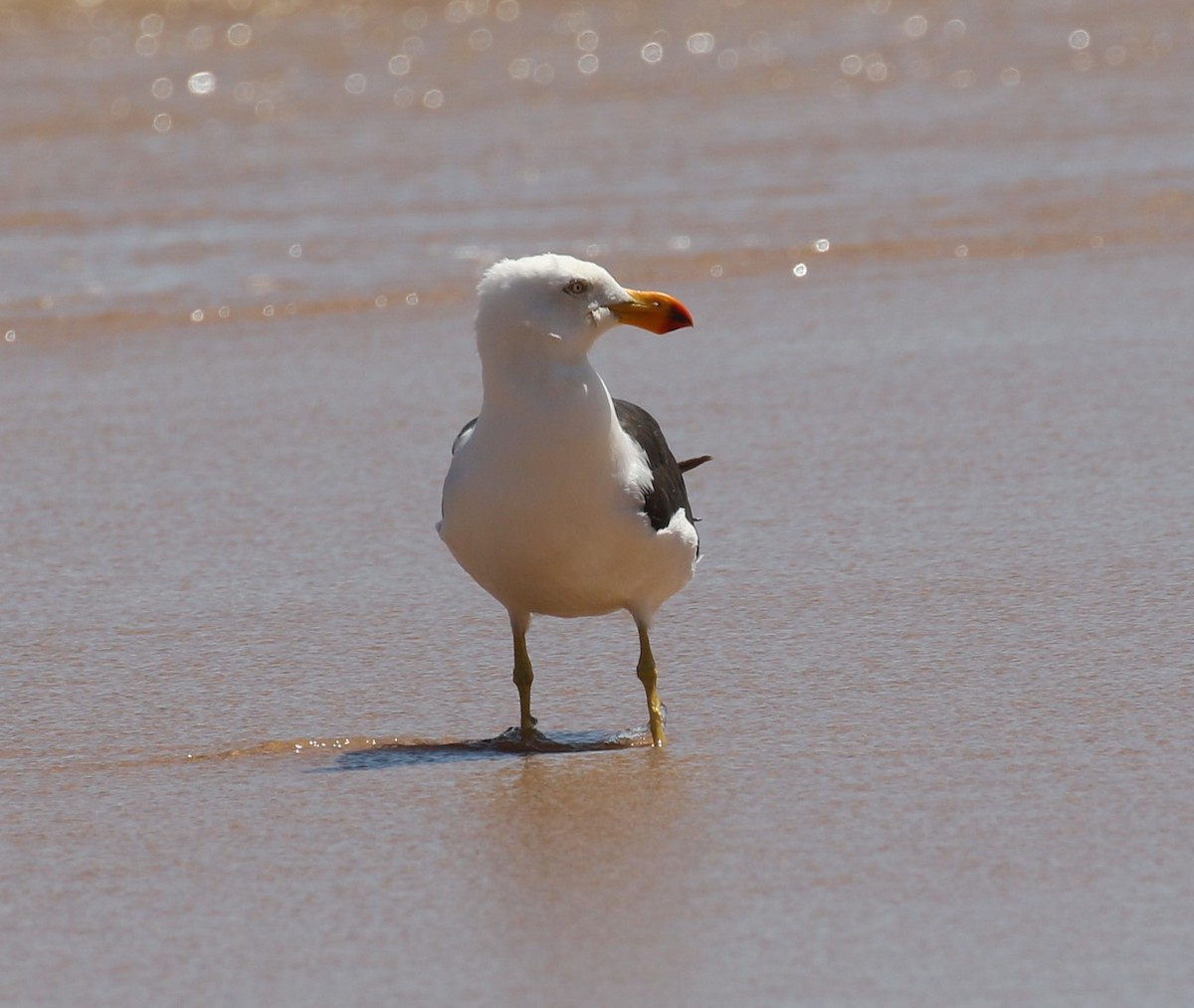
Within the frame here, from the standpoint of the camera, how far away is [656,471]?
13.3 feet

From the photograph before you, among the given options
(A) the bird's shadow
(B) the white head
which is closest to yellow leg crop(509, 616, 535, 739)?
(A) the bird's shadow

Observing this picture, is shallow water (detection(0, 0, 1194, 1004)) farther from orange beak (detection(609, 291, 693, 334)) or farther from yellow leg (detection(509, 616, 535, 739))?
orange beak (detection(609, 291, 693, 334))

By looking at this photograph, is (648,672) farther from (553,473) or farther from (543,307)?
(543,307)

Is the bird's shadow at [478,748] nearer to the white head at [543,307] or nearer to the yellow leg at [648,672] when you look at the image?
the yellow leg at [648,672]

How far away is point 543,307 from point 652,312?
0.29 m

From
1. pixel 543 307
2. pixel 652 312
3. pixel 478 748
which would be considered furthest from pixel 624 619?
pixel 543 307

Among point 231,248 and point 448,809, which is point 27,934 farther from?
point 231,248

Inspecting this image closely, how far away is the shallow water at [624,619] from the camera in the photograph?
309 centimetres

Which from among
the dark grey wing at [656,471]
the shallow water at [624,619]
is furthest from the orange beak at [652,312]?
the shallow water at [624,619]

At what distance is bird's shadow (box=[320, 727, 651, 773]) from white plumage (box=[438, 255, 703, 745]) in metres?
0.05

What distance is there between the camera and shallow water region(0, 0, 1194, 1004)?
309 cm

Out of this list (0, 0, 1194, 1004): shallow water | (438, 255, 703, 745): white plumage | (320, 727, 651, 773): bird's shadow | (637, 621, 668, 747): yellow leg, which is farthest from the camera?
(637, 621, 668, 747): yellow leg

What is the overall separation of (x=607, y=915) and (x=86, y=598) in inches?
88.4

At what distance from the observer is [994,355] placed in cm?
663
